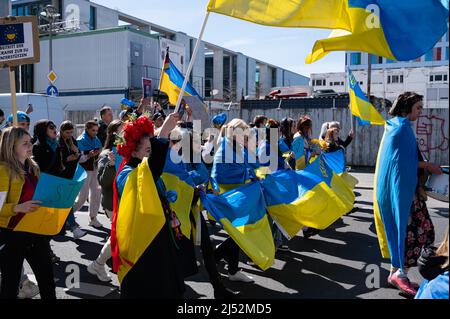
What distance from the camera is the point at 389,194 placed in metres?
4.64

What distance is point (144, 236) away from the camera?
3398mm

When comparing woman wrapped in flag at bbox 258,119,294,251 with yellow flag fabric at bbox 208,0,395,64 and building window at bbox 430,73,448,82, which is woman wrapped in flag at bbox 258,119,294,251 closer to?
yellow flag fabric at bbox 208,0,395,64

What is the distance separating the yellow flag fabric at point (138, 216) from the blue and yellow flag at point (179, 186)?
952 millimetres

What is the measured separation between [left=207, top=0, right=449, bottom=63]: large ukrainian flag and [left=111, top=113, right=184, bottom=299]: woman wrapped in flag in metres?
1.91

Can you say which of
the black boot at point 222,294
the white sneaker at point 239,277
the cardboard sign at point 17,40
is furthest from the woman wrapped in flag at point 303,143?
the cardboard sign at point 17,40

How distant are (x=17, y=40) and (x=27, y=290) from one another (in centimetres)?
276

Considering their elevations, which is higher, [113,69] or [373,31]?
[113,69]

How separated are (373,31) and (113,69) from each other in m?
29.1

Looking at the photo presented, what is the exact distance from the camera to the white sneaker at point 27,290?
4719mm

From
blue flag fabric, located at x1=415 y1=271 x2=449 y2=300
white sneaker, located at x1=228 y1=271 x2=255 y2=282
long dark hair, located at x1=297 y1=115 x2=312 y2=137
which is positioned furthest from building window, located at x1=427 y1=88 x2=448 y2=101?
blue flag fabric, located at x1=415 y1=271 x2=449 y2=300
